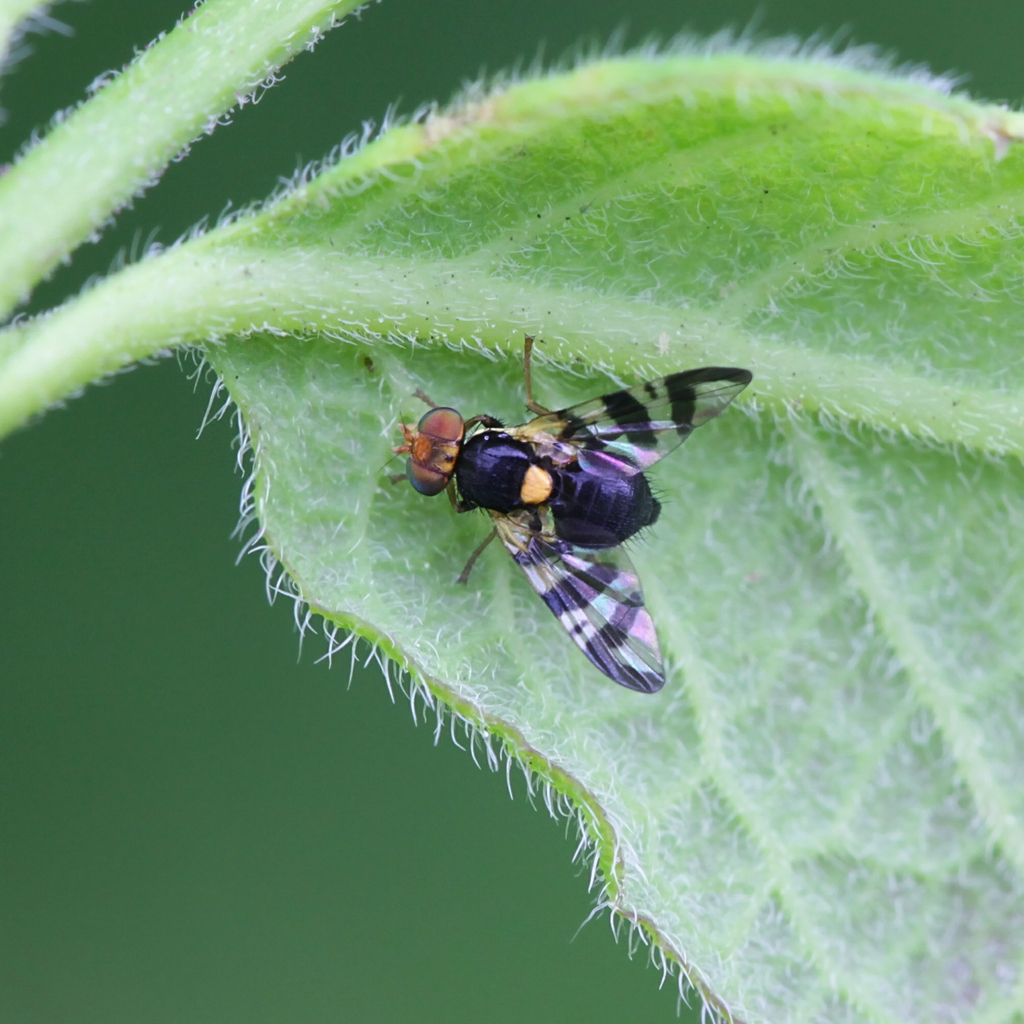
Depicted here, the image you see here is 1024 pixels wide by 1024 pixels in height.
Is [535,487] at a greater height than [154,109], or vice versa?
[154,109]

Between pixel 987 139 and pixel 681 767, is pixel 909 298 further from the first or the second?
pixel 681 767

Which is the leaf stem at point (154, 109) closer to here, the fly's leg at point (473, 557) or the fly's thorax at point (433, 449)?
the fly's thorax at point (433, 449)

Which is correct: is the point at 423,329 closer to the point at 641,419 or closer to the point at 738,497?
the point at 641,419

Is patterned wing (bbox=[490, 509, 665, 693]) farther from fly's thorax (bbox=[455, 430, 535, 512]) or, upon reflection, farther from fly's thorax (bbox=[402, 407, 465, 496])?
fly's thorax (bbox=[402, 407, 465, 496])

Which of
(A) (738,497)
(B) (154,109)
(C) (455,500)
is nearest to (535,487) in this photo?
(C) (455,500)

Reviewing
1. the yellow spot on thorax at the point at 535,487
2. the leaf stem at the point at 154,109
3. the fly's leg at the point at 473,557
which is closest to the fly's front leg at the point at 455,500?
the fly's leg at the point at 473,557

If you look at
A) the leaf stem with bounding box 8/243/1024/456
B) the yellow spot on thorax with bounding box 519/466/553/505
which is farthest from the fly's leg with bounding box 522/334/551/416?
the yellow spot on thorax with bounding box 519/466/553/505
